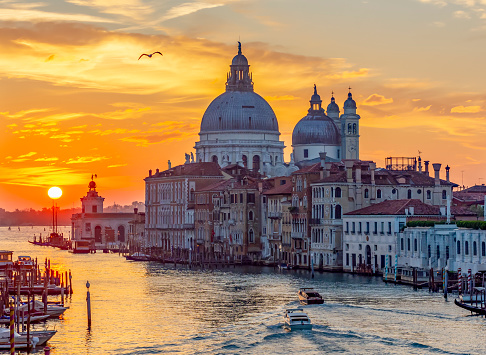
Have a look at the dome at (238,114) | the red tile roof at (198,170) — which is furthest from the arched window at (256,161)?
the red tile roof at (198,170)

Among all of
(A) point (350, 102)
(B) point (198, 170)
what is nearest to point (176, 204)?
(B) point (198, 170)

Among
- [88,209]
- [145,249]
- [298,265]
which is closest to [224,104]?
[145,249]

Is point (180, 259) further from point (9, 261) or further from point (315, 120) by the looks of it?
point (315, 120)

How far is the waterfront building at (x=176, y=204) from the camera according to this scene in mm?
127938

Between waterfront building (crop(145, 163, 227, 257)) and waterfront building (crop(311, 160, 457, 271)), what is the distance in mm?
31380

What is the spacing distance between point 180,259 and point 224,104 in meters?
39.8

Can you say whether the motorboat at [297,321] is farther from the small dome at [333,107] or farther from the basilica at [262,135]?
the small dome at [333,107]

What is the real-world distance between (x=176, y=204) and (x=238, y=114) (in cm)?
2137

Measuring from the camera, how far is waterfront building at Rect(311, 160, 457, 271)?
295 ft

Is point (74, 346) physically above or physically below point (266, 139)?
below

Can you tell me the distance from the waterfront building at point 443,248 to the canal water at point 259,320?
280 centimetres

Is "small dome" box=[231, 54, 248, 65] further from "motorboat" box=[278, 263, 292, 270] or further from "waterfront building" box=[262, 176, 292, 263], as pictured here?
"motorboat" box=[278, 263, 292, 270]

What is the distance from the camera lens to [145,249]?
134625 millimetres

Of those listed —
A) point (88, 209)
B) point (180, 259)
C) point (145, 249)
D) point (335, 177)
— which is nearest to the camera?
point (335, 177)
